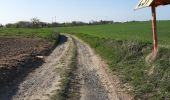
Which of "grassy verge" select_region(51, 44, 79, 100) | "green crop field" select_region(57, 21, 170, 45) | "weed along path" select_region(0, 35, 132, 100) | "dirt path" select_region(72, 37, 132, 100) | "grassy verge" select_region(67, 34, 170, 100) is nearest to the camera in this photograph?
"grassy verge" select_region(51, 44, 79, 100)

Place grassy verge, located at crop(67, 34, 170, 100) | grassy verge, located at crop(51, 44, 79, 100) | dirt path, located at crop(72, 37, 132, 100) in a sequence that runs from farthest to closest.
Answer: grassy verge, located at crop(67, 34, 170, 100) < dirt path, located at crop(72, 37, 132, 100) < grassy verge, located at crop(51, 44, 79, 100)

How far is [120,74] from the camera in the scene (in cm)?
1709

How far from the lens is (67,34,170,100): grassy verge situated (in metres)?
13.0

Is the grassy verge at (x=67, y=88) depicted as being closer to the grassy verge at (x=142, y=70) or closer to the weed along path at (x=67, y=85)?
the weed along path at (x=67, y=85)

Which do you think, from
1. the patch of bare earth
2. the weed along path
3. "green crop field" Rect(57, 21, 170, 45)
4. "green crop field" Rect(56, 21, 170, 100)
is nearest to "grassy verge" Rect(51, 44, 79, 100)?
the weed along path

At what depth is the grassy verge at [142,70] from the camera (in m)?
13.0

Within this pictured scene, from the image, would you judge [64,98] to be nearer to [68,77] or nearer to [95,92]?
[95,92]

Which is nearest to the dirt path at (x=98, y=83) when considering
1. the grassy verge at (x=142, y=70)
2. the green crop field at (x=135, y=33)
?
the grassy verge at (x=142, y=70)

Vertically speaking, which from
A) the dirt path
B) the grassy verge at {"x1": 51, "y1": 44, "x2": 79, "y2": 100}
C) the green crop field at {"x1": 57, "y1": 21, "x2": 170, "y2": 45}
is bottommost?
the dirt path

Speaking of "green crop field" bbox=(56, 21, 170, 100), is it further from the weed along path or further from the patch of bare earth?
the patch of bare earth

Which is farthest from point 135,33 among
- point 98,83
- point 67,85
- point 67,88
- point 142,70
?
point 67,88

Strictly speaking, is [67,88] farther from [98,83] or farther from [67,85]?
[98,83]

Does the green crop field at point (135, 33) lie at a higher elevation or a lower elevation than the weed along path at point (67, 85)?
higher

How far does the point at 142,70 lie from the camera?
16719 millimetres
